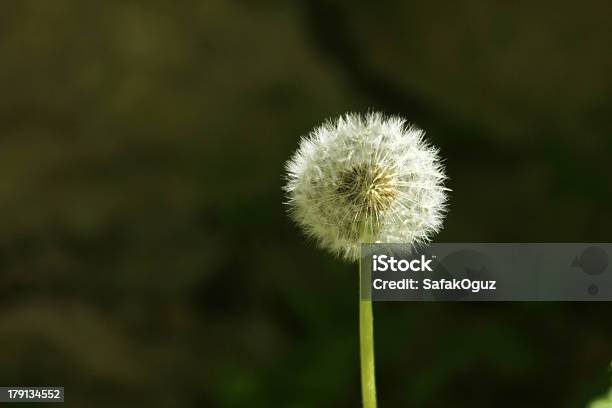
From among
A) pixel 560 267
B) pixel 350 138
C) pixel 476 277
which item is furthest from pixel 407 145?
pixel 560 267

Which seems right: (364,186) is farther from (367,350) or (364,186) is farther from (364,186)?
(367,350)

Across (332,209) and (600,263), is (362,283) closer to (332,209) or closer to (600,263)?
(332,209)

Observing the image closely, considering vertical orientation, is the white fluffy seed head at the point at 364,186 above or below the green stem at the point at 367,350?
above

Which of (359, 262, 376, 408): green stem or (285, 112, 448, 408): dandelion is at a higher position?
(285, 112, 448, 408): dandelion
